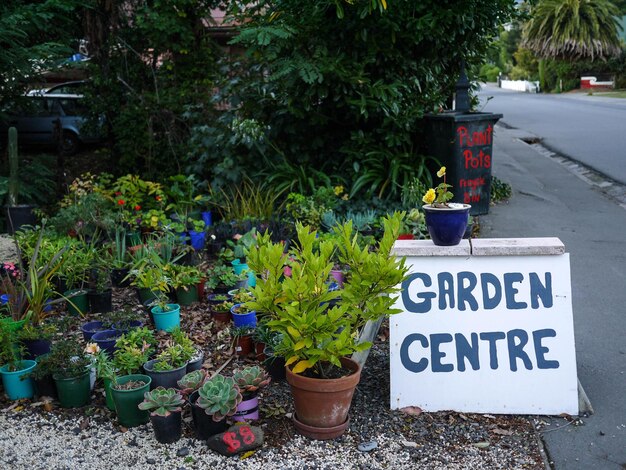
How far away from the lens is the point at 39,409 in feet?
13.0

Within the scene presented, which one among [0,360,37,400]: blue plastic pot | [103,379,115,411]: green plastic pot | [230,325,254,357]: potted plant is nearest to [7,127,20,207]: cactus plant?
[0,360,37,400]: blue plastic pot

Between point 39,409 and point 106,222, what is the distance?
10.0ft

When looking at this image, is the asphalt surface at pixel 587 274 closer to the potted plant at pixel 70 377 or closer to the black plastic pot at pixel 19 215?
the potted plant at pixel 70 377

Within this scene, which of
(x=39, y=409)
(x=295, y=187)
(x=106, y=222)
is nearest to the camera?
(x=39, y=409)

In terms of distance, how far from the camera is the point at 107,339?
448cm

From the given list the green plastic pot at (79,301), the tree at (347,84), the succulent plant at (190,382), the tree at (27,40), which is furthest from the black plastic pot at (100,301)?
the tree at (27,40)

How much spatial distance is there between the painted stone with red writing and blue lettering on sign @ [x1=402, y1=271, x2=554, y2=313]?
108 centimetres

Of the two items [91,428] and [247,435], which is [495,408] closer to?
[247,435]

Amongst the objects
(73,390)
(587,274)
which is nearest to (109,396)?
(73,390)

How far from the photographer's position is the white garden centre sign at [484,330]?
375 cm

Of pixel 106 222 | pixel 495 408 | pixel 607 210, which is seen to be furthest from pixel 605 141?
pixel 495 408

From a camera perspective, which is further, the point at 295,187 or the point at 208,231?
the point at 295,187

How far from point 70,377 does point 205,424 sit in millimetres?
944

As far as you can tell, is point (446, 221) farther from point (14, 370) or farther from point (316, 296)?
point (14, 370)
